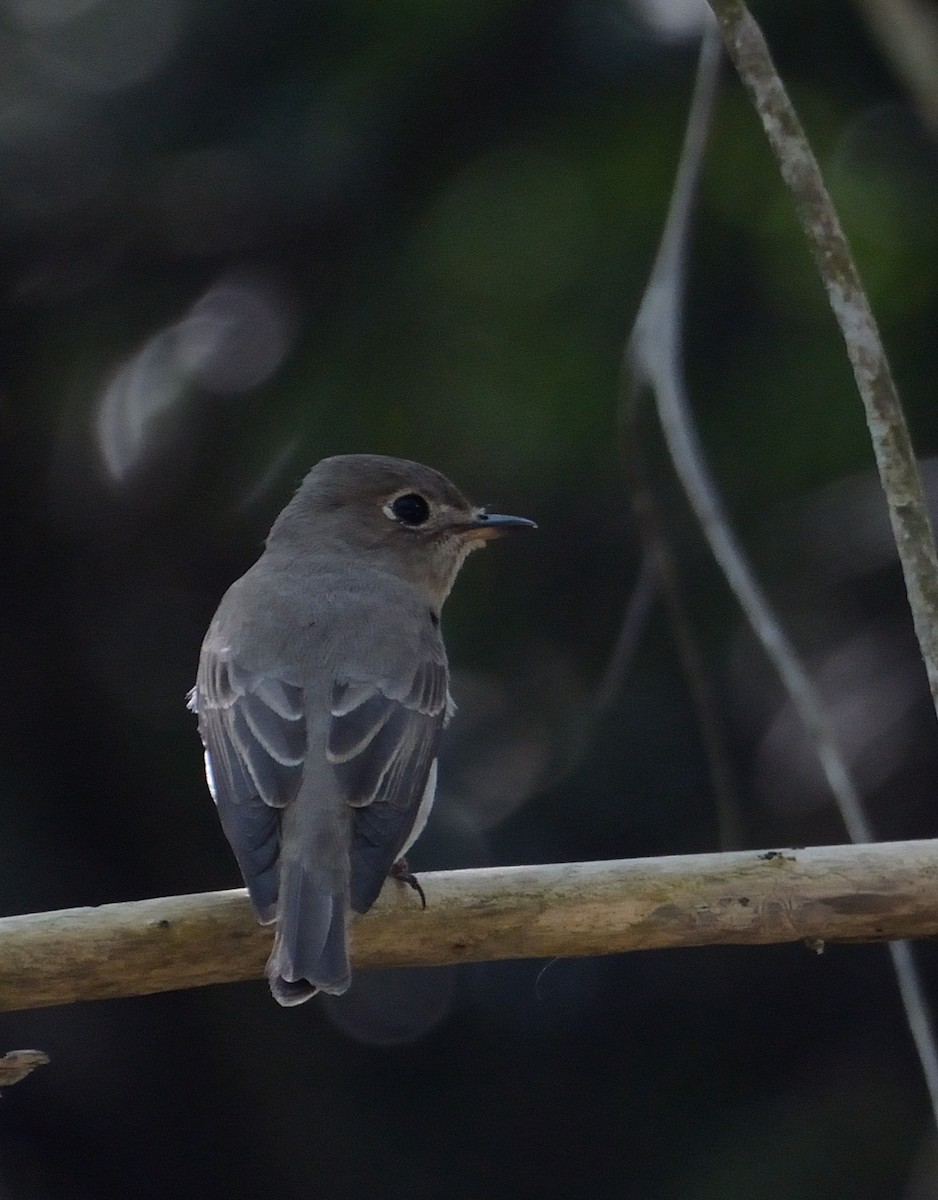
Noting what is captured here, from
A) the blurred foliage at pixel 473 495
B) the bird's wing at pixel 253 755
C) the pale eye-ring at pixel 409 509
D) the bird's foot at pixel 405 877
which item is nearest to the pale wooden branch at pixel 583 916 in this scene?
the bird's foot at pixel 405 877

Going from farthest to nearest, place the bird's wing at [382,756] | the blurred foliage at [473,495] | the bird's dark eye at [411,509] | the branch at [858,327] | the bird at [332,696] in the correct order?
the blurred foliage at [473,495] < the bird's dark eye at [411,509] < the bird's wing at [382,756] < the bird at [332,696] < the branch at [858,327]

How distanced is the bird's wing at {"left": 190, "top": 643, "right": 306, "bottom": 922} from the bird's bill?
1.09 meters

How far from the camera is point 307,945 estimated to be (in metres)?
4.33

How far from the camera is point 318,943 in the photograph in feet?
14.2

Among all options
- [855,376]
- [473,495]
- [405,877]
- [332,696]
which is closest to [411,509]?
[473,495]

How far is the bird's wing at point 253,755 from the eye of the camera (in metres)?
4.67

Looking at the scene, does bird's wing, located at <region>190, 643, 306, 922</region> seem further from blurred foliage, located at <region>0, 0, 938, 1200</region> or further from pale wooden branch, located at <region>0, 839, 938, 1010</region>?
blurred foliage, located at <region>0, 0, 938, 1200</region>

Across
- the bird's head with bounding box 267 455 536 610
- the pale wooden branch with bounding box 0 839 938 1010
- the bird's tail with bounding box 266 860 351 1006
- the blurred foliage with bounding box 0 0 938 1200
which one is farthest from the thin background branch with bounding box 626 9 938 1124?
the blurred foliage with bounding box 0 0 938 1200

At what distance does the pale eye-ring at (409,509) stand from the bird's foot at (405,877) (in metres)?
1.62

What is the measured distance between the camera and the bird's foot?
4.44m

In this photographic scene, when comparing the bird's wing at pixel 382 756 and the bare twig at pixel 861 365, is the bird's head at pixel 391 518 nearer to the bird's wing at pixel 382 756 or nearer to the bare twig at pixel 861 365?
the bird's wing at pixel 382 756

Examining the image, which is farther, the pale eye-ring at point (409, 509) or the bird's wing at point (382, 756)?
the pale eye-ring at point (409, 509)

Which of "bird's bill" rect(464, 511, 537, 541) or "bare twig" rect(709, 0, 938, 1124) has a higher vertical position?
"bare twig" rect(709, 0, 938, 1124)

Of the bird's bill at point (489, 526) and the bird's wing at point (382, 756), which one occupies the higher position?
the bird's wing at point (382, 756)
